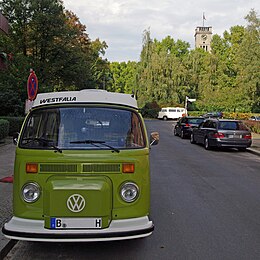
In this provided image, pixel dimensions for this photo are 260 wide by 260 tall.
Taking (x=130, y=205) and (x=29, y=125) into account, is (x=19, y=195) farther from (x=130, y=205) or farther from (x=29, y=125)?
(x=130, y=205)

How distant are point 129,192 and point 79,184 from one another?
24.3 inches

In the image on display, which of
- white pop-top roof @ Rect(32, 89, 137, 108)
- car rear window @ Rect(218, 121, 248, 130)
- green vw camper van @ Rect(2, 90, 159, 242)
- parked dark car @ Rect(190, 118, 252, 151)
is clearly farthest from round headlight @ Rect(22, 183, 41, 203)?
car rear window @ Rect(218, 121, 248, 130)

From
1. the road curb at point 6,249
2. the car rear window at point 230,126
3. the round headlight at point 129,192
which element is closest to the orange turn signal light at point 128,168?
the round headlight at point 129,192

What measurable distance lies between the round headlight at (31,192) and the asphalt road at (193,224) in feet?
2.53

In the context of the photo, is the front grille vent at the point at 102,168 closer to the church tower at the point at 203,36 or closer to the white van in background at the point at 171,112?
the white van in background at the point at 171,112

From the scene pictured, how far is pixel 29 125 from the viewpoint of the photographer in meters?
5.20

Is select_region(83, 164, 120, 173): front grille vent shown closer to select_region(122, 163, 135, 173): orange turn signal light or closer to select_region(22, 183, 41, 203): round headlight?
select_region(122, 163, 135, 173): orange turn signal light

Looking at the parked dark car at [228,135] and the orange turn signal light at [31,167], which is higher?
the orange turn signal light at [31,167]

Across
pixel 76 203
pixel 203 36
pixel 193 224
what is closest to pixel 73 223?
pixel 76 203

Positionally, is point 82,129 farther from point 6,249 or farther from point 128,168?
point 6,249

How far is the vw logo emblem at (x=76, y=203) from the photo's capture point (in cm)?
446

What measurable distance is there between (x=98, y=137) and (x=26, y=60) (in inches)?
1039

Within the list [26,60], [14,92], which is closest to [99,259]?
[14,92]

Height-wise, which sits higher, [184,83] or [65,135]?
[184,83]
